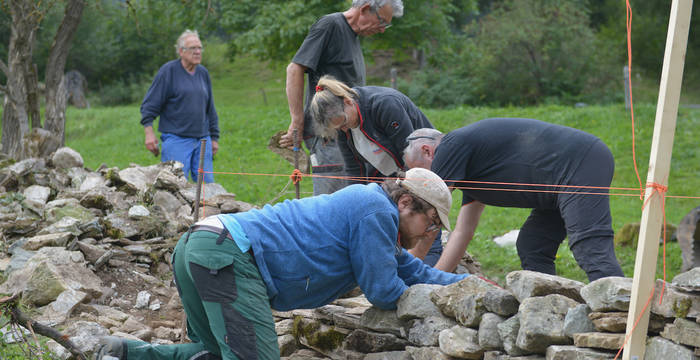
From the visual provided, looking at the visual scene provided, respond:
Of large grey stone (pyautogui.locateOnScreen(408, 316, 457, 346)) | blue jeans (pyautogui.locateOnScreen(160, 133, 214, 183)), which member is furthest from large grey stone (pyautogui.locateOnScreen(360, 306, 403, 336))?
blue jeans (pyautogui.locateOnScreen(160, 133, 214, 183))

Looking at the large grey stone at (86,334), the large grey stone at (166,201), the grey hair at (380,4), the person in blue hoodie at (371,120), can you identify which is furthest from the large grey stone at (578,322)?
the large grey stone at (166,201)

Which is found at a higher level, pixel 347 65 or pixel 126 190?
pixel 347 65

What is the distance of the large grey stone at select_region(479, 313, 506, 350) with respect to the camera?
3145 millimetres

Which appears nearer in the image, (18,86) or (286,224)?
(286,224)

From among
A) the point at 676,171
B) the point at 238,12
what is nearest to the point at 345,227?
the point at 676,171

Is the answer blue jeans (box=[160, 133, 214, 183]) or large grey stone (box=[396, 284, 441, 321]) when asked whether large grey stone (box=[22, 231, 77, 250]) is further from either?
large grey stone (box=[396, 284, 441, 321])

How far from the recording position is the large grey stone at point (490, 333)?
10.3 ft

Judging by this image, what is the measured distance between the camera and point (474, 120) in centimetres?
1480

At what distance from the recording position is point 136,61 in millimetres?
33656

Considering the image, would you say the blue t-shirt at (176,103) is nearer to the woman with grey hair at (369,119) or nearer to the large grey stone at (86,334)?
the woman with grey hair at (369,119)

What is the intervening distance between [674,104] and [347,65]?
10.4 feet

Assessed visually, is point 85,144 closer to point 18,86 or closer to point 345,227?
point 18,86

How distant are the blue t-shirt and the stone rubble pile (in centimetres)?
50

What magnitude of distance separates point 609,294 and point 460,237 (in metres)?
1.80
